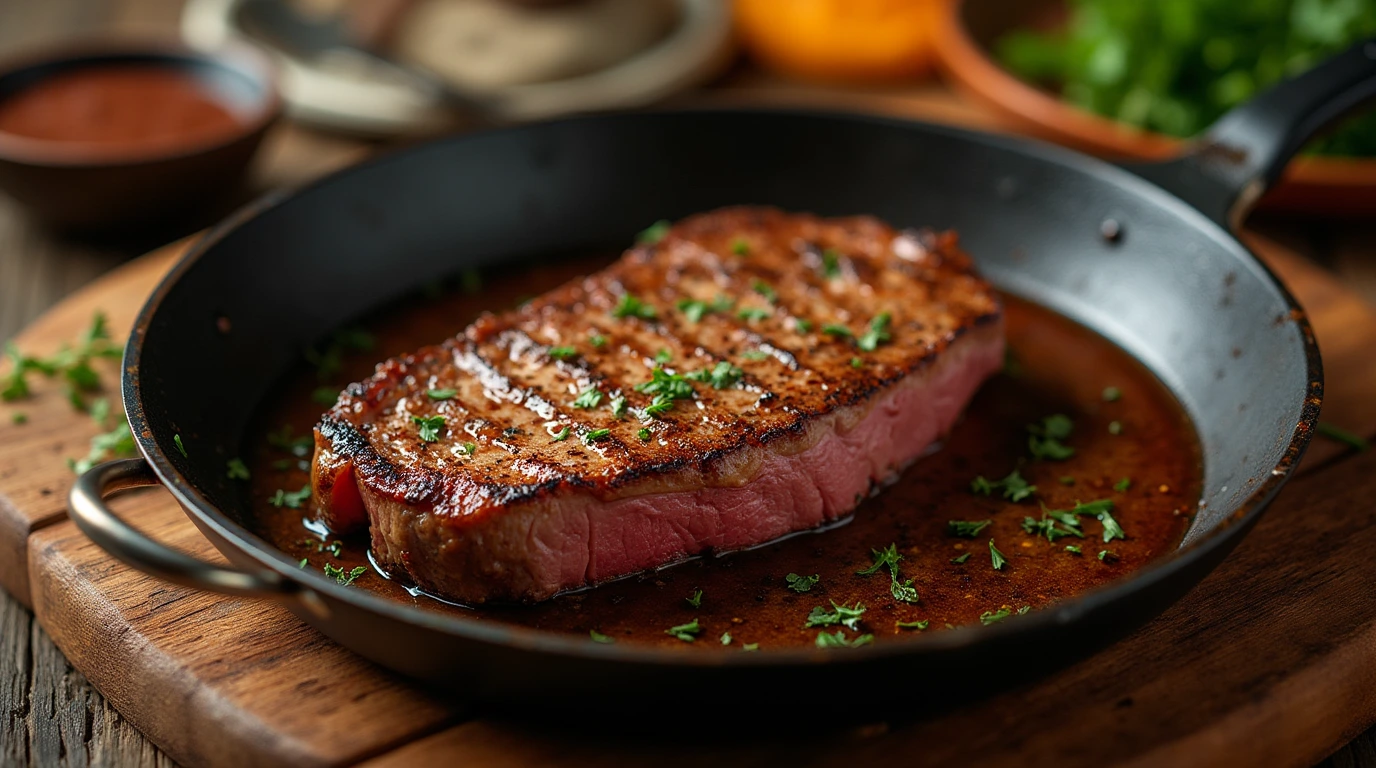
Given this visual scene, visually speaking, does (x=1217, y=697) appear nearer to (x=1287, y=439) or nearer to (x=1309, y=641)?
(x=1309, y=641)

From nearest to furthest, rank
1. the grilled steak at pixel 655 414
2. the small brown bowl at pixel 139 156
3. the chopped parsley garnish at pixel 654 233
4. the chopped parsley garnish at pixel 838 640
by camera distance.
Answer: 1. the chopped parsley garnish at pixel 838 640
2. the grilled steak at pixel 655 414
3. the chopped parsley garnish at pixel 654 233
4. the small brown bowl at pixel 139 156

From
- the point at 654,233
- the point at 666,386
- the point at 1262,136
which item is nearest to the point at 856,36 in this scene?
the point at 654,233

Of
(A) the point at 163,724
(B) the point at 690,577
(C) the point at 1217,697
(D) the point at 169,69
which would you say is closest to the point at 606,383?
(B) the point at 690,577

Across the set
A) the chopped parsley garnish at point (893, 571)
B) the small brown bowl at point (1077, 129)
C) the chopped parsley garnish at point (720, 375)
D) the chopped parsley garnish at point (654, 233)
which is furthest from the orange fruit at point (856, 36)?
the chopped parsley garnish at point (893, 571)

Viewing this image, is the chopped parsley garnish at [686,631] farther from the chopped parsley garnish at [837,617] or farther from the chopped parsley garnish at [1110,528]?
the chopped parsley garnish at [1110,528]

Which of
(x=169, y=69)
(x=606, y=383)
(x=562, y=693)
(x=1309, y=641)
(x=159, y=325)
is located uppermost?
(x=169, y=69)

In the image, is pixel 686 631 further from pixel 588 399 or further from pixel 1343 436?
pixel 1343 436

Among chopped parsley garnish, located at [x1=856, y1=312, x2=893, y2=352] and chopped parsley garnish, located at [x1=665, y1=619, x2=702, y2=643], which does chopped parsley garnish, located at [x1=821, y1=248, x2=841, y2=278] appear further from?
chopped parsley garnish, located at [x1=665, y1=619, x2=702, y2=643]
